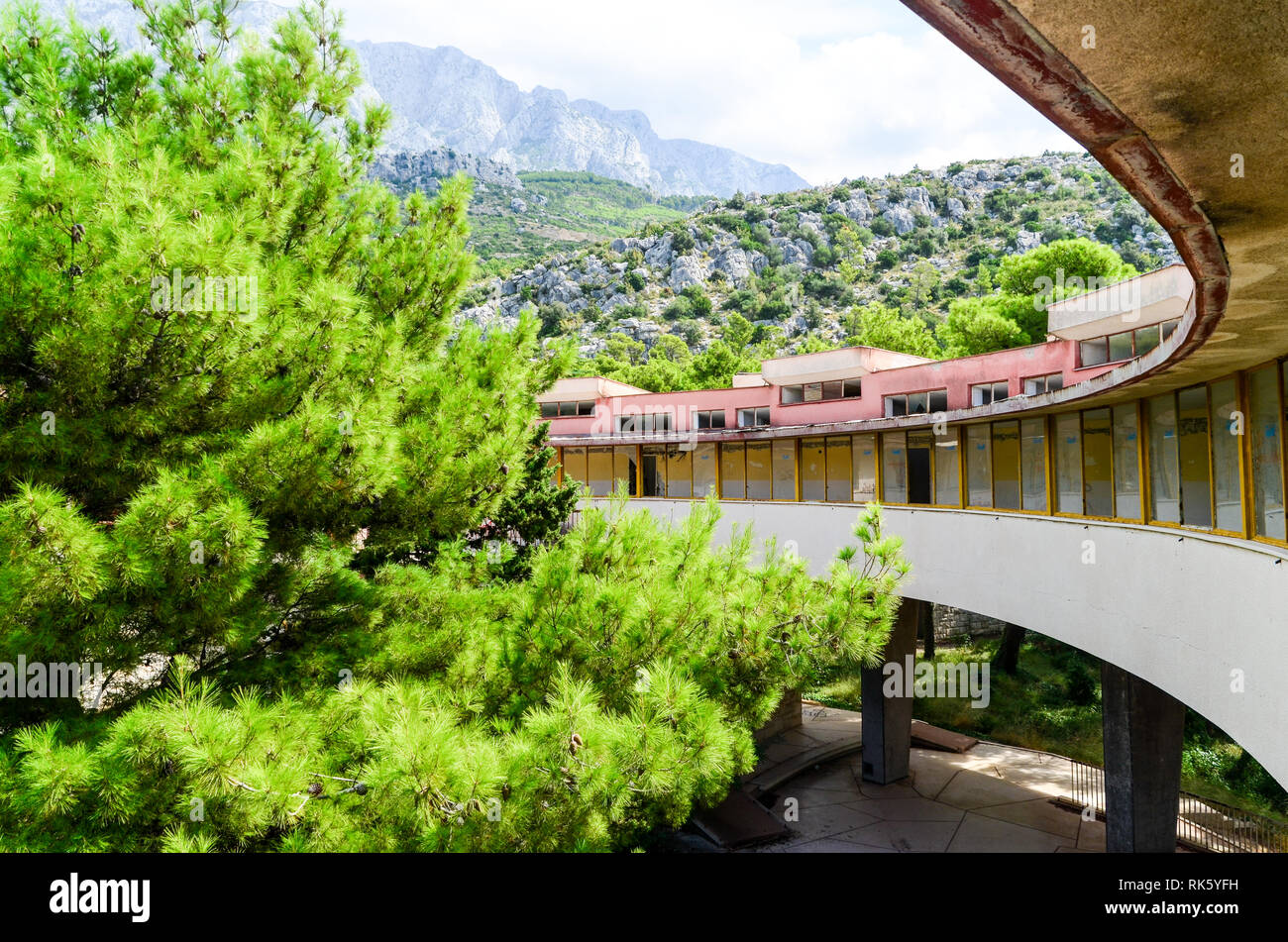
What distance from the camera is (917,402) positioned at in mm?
20203

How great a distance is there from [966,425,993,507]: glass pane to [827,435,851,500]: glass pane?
11.3 feet

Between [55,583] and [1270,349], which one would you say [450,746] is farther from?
[1270,349]

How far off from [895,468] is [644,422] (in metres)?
11.2

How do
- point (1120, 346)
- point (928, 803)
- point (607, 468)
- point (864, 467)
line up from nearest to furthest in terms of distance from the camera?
point (864, 467) → point (928, 803) → point (1120, 346) → point (607, 468)

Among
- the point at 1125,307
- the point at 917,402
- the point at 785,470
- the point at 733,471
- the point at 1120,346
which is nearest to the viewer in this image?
the point at 1125,307

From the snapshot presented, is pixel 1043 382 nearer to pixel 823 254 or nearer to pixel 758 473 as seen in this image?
pixel 758 473

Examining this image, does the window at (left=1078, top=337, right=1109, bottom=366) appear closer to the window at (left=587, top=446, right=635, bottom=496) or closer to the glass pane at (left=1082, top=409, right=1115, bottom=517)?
the glass pane at (left=1082, top=409, right=1115, bottom=517)

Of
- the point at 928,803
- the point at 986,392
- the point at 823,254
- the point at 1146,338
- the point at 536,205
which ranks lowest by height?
the point at 928,803

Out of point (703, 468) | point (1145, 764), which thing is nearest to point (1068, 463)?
point (1145, 764)

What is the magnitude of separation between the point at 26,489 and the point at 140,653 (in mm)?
1583

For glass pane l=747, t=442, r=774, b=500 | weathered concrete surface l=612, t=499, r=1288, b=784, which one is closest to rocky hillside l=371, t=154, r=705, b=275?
glass pane l=747, t=442, r=774, b=500

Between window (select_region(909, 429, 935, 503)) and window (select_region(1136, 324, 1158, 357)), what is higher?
window (select_region(1136, 324, 1158, 357))

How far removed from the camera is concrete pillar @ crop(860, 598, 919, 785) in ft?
57.7

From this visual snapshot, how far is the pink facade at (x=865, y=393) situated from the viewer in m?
18.6
